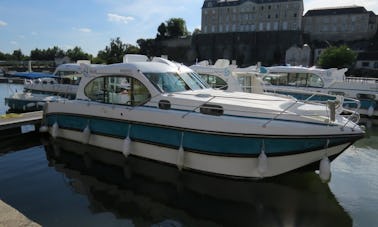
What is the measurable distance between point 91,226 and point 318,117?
5235 millimetres

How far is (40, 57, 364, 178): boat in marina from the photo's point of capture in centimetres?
701

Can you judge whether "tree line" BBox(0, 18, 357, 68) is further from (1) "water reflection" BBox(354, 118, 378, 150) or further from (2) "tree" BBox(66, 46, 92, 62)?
(1) "water reflection" BBox(354, 118, 378, 150)

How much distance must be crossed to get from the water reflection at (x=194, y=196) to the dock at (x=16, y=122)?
373cm

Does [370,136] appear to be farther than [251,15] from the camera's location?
No

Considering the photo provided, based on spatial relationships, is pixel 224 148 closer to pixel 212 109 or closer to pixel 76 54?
pixel 212 109

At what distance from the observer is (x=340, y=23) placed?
76312 mm

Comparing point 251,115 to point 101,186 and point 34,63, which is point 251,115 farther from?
point 34,63

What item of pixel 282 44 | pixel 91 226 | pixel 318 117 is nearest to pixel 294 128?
pixel 318 117

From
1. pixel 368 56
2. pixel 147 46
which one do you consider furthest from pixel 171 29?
pixel 368 56

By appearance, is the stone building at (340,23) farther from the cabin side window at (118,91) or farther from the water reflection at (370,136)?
the cabin side window at (118,91)

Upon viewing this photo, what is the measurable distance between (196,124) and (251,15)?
8058cm

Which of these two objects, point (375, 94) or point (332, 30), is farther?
point (332, 30)

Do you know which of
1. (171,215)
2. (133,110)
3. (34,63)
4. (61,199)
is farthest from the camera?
(34,63)

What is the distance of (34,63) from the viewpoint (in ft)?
317
